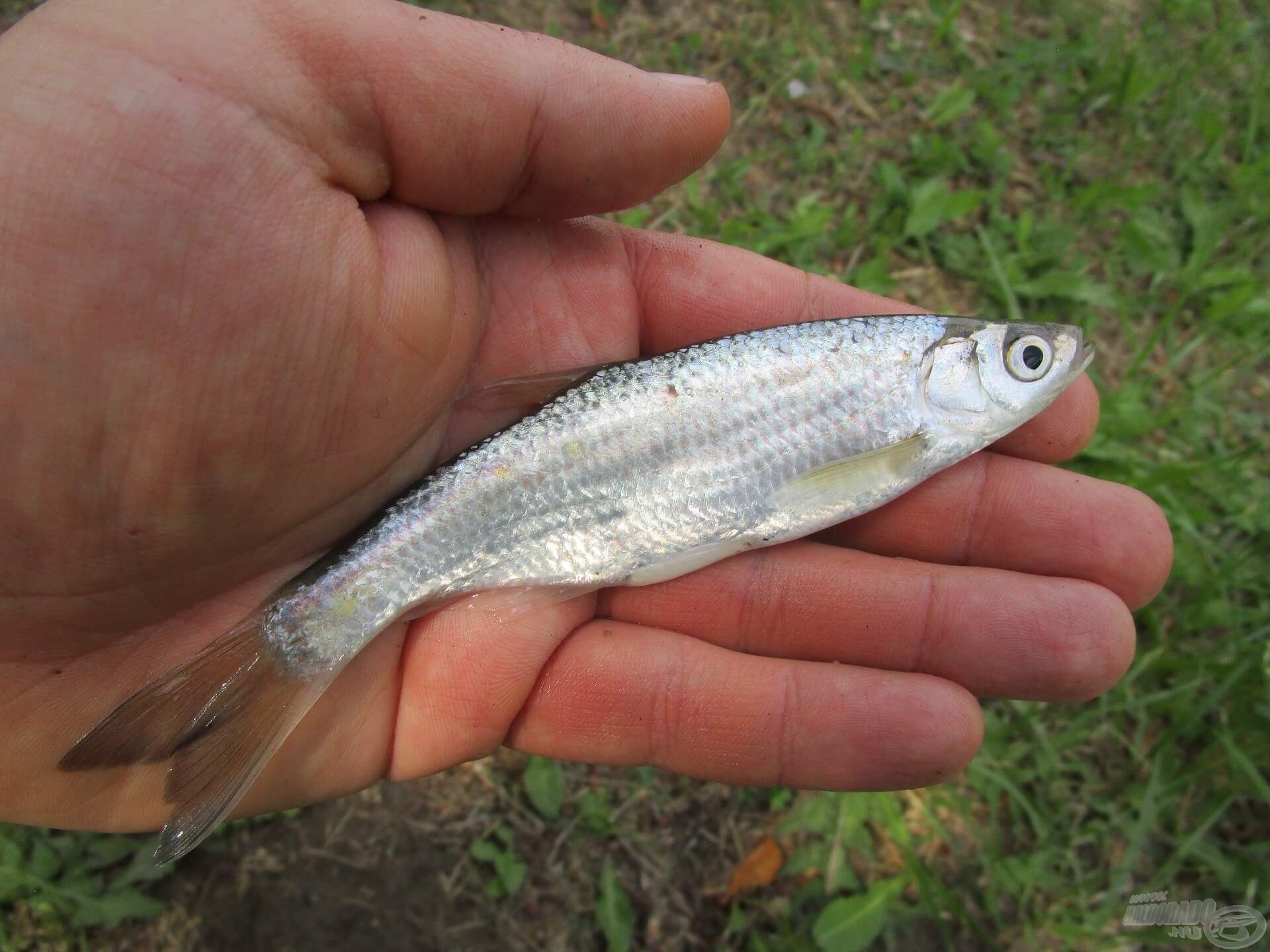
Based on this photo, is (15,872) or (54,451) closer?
(54,451)

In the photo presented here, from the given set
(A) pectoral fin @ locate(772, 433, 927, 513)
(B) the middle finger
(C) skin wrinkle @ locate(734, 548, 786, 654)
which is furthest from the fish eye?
(C) skin wrinkle @ locate(734, 548, 786, 654)

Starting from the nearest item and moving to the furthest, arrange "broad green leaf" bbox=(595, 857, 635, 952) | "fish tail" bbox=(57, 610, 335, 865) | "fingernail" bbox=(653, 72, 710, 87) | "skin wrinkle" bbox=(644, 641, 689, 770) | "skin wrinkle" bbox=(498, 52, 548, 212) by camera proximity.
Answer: "fish tail" bbox=(57, 610, 335, 865)
"skin wrinkle" bbox=(498, 52, 548, 212)
"fingernail" bbox=(653, 72, 710, 87)
"skin wrinkle" bbox=(644, 641, 689, 770)
"broad green leaf" bbox=(595, 857, 635, 952)

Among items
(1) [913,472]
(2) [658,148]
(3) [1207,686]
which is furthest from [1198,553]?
(2) [658,148]

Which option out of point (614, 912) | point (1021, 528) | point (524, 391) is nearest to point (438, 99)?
point (524, 391)

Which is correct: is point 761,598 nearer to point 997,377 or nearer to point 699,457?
point 699,457

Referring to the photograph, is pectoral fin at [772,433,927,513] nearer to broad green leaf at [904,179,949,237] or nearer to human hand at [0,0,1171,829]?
human hand at [0,0,1171,829]

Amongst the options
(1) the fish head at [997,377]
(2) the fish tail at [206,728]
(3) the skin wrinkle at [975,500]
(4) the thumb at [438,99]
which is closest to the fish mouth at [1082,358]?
(1) the fish head at [997,377]

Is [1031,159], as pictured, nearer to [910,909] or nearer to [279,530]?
[910,909]
